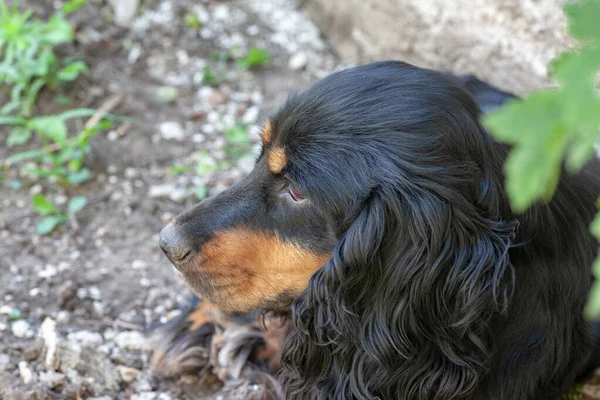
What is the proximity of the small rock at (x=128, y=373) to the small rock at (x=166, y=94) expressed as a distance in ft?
7.23

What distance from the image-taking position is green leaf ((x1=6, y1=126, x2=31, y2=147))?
14.0 ft

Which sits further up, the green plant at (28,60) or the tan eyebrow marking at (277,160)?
the tan eyebrow marking at (277,160)

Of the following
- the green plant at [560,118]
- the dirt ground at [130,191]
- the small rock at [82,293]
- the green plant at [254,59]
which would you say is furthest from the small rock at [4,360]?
the green plant at [254,59]

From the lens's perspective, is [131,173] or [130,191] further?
[131,173]

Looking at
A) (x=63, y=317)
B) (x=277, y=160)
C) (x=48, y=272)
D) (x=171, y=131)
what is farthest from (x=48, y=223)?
(x=277, y=160)

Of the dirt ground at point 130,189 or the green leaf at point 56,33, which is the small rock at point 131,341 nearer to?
the dirt ground at point 130,189

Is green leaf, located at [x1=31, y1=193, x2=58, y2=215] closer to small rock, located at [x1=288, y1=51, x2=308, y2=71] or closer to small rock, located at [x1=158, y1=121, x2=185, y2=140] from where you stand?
small rock, located at [x1=158, y1=121, x2=185, y2=140]

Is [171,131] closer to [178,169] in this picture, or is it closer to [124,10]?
[178,169]

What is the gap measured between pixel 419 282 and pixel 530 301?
1.24 ft

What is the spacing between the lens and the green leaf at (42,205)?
3.89m

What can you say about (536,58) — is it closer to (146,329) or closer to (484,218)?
(484,218)

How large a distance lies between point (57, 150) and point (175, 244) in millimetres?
2016

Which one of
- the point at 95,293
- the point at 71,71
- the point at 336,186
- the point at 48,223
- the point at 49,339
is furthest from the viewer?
the point at 71,71

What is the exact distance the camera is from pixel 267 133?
2.65 m
